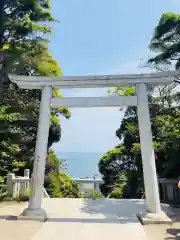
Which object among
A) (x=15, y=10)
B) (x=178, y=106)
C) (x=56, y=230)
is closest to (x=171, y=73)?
(x=178, y=106)

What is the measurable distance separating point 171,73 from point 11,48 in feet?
20.8

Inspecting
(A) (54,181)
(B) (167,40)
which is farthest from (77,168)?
(B) (167,40)

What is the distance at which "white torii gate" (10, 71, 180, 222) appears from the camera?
618 centimetres

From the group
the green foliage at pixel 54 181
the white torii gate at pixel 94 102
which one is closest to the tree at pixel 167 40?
the white torii gate at pixel 94 102

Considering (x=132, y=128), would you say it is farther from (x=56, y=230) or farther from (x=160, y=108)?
(x=56, y=230)

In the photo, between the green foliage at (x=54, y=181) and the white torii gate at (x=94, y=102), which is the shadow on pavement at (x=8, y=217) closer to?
the white torii gate at (x=94, y=102)

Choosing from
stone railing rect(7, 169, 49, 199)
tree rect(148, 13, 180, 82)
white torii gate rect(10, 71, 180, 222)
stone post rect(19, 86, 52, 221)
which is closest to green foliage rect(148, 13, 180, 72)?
tree rect(148, 13, 180, 82)

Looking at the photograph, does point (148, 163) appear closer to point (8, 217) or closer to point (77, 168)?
point (8, 217)

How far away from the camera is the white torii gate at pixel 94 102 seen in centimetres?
618

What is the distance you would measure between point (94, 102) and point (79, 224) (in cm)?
299

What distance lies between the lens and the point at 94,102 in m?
6.67

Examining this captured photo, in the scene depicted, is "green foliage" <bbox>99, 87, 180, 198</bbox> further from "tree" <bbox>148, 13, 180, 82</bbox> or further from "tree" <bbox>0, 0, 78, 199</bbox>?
"tree" <bbox>0, 0, 78, 199</bbox>

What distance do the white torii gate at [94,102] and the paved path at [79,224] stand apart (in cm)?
73

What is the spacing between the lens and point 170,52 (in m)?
8.62
